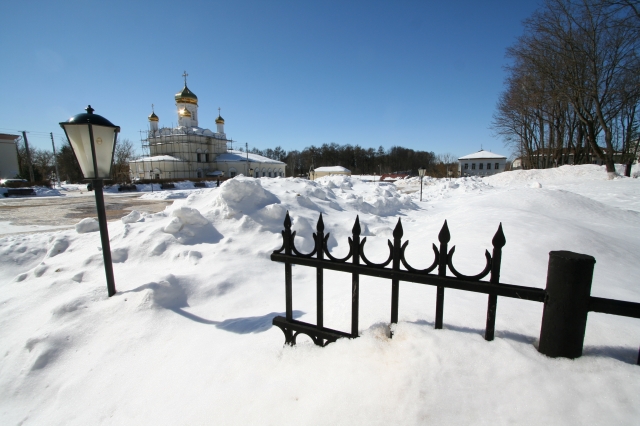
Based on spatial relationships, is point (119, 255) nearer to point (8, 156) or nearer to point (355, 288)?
point (355, 288)

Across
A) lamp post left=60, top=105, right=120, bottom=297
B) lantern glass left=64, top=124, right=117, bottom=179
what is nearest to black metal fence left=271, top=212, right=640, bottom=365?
lamp post left=60, top=105, right=120, bottom=297

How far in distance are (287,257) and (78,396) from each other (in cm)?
216

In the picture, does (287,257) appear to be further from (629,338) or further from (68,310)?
(68,310)

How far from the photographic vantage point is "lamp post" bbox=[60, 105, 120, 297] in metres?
3.79

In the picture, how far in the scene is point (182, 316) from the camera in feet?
11.7

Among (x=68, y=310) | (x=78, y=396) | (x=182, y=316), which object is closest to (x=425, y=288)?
(x=182, y=316)

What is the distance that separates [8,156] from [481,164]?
3465 inches

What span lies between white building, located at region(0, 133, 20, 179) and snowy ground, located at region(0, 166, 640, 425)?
1926 inches

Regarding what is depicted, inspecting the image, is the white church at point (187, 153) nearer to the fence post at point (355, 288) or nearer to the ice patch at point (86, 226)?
the ice patch at point (86, 226)

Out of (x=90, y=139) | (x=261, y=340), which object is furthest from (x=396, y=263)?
(x=90, y=139)

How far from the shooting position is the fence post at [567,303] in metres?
1.38

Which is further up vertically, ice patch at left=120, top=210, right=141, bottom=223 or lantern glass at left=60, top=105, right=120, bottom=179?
lantern glass at left=60, top=105, right=120, bottom=179

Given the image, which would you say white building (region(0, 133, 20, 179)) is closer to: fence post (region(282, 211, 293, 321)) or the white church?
the white church

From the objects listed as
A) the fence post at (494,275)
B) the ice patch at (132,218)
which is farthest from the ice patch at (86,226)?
the fence post at (494,275)
